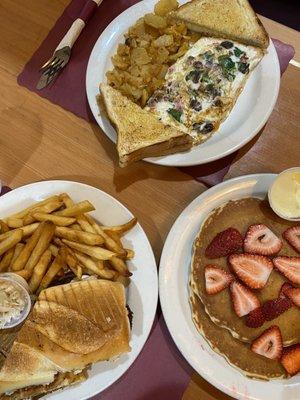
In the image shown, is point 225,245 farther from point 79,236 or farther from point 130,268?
point 79,236

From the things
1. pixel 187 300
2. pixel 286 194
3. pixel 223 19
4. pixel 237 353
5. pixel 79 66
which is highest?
pixel 223 19

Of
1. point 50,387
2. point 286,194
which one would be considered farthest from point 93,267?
point 286,194

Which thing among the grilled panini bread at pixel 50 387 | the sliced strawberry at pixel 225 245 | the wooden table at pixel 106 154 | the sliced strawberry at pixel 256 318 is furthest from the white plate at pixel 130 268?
the sliced strawberry at pixel 256 318

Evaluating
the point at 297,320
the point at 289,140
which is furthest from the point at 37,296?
the point at 289,140

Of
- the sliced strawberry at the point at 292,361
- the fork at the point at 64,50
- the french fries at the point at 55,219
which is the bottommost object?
the sliced strawberry at the point at 292,361

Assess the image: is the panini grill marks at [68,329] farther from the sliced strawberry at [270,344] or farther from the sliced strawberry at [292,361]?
the sliced strawberry at [292,361]

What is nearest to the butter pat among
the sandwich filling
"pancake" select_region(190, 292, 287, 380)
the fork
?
the sandwich filling

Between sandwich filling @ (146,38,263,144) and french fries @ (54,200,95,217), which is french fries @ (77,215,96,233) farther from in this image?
sandwich filling @ (146,38,263,144)
